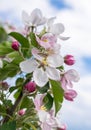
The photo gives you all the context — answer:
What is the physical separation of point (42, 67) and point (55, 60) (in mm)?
64

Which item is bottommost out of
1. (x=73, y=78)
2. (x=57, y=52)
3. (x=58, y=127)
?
(x=58, y=127)

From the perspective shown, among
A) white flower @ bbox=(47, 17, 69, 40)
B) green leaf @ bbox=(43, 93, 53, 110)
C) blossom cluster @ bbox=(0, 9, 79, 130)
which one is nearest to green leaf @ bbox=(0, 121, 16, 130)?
blossom cluster @ bbox=(0, 9, 79, 130)

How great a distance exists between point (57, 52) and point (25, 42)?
5.7 inches

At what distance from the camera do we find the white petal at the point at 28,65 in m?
2.06

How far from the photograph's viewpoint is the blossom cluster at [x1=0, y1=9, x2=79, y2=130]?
2.10 metres

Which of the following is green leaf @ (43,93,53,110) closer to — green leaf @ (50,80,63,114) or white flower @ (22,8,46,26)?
green leaf @ (50,80,63,114)

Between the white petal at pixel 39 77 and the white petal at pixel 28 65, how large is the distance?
20 mm

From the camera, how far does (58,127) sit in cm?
227

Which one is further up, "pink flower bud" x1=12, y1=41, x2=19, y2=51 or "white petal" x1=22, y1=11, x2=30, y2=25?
"white petal" x1=22, y1=11, x2=30, y2=25

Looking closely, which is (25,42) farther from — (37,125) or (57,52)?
(37,125)

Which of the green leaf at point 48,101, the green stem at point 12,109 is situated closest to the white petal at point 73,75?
the green leaf at point 48,101

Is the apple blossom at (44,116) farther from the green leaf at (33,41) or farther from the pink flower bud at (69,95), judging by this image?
the green leaf at (33,41)

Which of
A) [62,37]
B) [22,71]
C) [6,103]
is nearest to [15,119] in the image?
[6,103]

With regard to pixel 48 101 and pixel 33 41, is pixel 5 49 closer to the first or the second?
pixel 33 41
